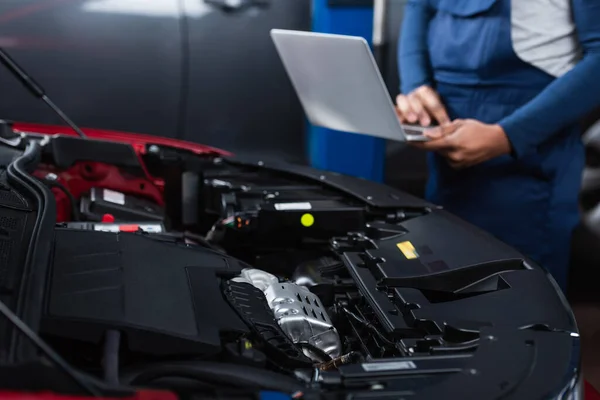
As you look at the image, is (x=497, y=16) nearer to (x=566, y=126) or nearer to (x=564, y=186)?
(x=566, y=126)

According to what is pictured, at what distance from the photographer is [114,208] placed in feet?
5.02

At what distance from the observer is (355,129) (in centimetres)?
159

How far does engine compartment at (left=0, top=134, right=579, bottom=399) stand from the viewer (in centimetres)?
82

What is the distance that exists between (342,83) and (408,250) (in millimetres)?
438

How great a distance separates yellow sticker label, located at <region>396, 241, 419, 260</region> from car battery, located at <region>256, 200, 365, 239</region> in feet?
0.59

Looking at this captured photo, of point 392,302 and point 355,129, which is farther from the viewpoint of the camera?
point 355,129

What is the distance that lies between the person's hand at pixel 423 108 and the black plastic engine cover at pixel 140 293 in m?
0.78

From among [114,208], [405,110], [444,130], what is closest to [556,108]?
[444,130]

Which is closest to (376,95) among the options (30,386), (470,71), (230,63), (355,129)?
(355,129)

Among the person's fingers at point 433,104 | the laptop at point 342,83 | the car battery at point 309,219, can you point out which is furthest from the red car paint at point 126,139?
the person's fingers at point 433,104

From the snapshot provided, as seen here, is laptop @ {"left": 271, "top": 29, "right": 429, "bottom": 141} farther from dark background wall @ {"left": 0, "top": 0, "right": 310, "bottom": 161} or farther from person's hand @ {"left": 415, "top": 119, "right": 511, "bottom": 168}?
dark background wall @ {"left": 0, "top": 0, "right": 310, "bottom": 161}

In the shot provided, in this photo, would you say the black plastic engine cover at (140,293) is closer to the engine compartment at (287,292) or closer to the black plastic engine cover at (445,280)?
the engine compartment at (287,292)

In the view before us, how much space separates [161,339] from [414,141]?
36.4 inches

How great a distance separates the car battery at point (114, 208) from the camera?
1.51 metres
